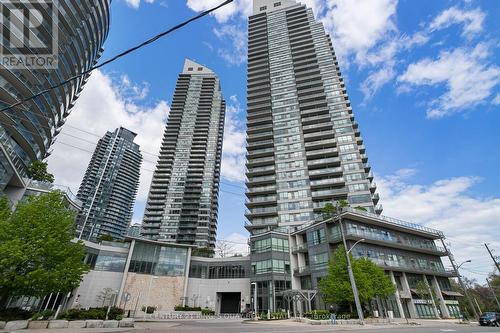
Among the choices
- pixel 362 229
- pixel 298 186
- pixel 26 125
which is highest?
pixel 298 186

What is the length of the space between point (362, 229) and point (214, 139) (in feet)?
308

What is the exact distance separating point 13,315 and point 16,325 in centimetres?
197

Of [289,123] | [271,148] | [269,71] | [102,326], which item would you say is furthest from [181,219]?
[102,326]

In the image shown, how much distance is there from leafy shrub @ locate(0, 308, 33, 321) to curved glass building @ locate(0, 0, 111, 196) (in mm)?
18562

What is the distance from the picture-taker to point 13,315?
16.0 metres

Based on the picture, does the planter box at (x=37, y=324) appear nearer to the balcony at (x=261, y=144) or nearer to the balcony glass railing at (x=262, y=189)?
the balcony glass railing at (x=262, y=189)

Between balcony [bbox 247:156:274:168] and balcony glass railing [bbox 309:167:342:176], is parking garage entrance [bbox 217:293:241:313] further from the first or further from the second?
balcony [bbox 247:156:274:168]

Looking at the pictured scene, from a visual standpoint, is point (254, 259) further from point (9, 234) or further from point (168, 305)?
point (9, 234)

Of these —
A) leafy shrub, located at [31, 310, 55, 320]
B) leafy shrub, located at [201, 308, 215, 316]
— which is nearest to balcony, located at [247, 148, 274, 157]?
leafy shrub, located at [201, 308, 215, 316]

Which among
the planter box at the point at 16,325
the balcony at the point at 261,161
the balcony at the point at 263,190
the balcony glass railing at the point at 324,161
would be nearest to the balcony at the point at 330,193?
the balcony glass railing at the point at 324,161

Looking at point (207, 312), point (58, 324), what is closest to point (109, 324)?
point (58, 324)

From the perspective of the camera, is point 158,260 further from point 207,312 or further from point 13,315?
point 13,315

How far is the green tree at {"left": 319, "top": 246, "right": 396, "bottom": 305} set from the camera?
28.9 m

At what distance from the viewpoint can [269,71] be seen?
8769 cm
